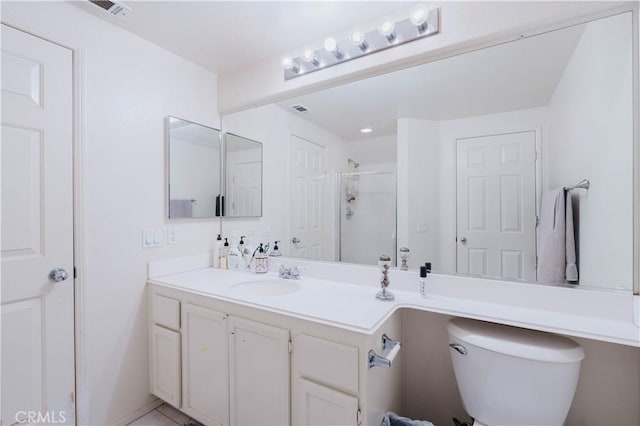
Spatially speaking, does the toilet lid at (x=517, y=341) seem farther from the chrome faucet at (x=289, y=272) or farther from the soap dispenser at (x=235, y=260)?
the soap dispenser at (x=235, y=260)

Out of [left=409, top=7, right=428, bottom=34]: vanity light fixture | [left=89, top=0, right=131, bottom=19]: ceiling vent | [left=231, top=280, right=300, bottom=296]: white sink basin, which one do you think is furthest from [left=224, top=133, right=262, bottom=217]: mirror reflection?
[left=409, top=7, right=428, bottom=34]: vanity light fixture

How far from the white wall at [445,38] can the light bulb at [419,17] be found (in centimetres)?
7

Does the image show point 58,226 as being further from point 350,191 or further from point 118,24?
point 350,191

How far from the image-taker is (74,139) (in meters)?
1.46

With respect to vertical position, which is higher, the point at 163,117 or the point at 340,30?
the point at 340,30

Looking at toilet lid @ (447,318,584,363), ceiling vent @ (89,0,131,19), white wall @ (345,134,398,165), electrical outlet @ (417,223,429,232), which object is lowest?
toilet lid @ (447,318,584,363)

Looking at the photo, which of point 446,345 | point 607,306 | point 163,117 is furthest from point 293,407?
point 163,117

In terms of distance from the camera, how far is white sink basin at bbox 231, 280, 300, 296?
170 cm

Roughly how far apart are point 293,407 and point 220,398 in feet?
1.53

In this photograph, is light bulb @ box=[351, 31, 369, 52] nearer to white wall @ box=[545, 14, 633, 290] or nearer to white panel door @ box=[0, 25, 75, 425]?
white wall @ box=[545, 14, 633, 290]

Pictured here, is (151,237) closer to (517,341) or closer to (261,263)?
(261,263)

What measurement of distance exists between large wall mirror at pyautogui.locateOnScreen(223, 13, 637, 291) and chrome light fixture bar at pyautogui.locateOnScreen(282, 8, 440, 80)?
0.51 ft

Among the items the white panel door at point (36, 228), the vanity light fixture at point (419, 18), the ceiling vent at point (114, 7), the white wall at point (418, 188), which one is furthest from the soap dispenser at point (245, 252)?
the vanity light fixture at point (419, 18)

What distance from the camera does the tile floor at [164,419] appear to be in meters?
1.67
